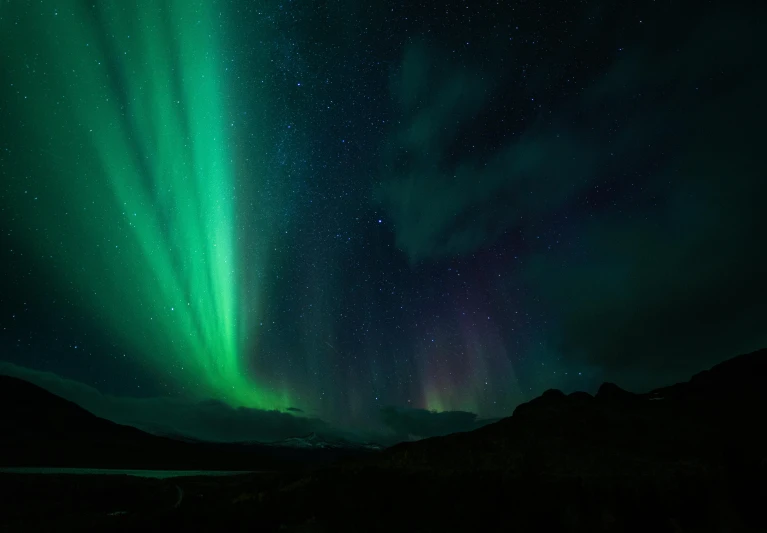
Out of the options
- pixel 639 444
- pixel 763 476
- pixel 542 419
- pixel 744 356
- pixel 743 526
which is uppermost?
pixel 744 356

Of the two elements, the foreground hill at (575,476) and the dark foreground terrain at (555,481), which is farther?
the dark foreground terrain at (555,481)

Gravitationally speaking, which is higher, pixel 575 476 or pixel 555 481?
pixel 575 476

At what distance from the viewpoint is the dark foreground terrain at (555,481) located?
23.1 m

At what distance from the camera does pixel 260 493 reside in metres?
34.9

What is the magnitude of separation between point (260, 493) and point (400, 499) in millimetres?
12341

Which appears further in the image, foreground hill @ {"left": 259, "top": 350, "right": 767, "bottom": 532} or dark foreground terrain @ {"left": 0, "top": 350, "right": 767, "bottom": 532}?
dark foreground terrain @ {"left": 0, "top": 350, "right": 767, "bottom": 532}

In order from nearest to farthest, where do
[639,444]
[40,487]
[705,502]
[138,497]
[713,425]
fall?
[705,502] → [639,444] → [713,425] → [138,497] → [40,487]

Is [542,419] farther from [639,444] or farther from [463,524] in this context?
[463,524]

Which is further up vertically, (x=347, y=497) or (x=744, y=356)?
(x=744, y=356)

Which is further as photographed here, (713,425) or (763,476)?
(713,425)

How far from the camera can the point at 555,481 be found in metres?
26.4

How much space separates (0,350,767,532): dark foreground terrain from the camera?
2311 cm

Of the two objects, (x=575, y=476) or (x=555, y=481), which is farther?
(x=575, y=476)

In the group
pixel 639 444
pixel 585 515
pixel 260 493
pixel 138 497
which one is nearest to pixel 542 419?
pixel 639 444
